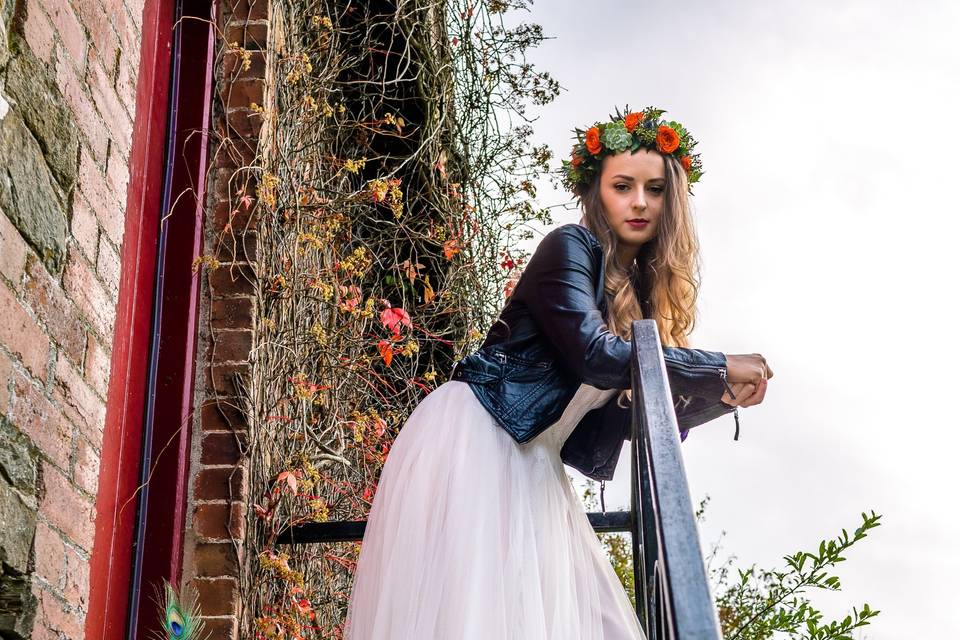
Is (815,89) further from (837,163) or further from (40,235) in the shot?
(40,235)

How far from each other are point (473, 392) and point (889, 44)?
9138mm

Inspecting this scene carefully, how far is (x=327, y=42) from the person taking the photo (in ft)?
15.2

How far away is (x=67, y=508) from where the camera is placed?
7.03ft

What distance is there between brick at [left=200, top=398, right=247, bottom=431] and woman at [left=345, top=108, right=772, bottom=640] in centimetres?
63

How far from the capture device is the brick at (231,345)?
137 inches

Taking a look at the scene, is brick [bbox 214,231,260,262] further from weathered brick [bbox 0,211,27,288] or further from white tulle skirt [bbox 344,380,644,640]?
weathered brick [bbox 0,211,27,288]

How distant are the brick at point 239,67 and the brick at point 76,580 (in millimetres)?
1963

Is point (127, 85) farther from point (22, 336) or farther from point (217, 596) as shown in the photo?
point (217, 596)

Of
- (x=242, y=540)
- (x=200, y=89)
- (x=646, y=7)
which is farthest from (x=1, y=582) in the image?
(x=646, y=7)

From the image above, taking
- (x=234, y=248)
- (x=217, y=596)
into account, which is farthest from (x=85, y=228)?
(x=217, y=596)

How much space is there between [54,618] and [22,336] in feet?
1.87

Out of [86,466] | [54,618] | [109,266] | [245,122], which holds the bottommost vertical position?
[54,618]

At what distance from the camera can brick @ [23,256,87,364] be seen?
1930 mm

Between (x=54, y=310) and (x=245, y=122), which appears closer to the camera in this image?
(x=54, y=310)
